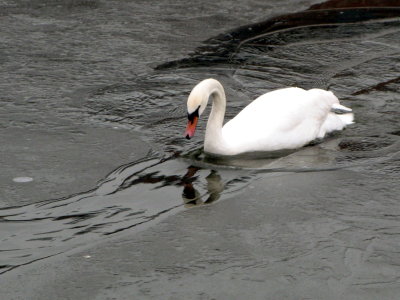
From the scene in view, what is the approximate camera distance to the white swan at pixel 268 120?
8.25m

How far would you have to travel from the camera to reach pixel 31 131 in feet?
28.9

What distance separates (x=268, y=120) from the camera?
8586 millimetres

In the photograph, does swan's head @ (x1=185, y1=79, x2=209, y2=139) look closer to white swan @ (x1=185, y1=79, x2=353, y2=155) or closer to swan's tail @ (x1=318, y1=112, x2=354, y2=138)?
white swan @ (x1=185, y1=79, x2=353, y2=155)

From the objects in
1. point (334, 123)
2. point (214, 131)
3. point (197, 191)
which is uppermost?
point (214, 131)

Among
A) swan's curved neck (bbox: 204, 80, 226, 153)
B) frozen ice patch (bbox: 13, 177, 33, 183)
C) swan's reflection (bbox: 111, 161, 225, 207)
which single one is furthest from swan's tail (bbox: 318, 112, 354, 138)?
frozen ice patch (bbox: 13, 177, 33, 183)

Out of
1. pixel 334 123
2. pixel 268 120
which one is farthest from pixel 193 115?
pixel 334 123

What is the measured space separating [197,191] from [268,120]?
1.23 metres

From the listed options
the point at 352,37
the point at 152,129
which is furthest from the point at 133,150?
the point at 352,37

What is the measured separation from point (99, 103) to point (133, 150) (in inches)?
54.0

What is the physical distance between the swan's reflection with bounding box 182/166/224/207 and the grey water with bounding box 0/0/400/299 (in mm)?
19

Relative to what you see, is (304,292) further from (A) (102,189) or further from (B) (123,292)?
(A) (102,189)

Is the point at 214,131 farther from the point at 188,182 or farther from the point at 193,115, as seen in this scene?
the point at 188,182

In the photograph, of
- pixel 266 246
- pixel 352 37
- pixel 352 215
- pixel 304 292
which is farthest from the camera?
pixel 352 37

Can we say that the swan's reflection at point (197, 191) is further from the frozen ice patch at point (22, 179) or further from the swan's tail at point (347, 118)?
the swan's tail at point (347, 118)
